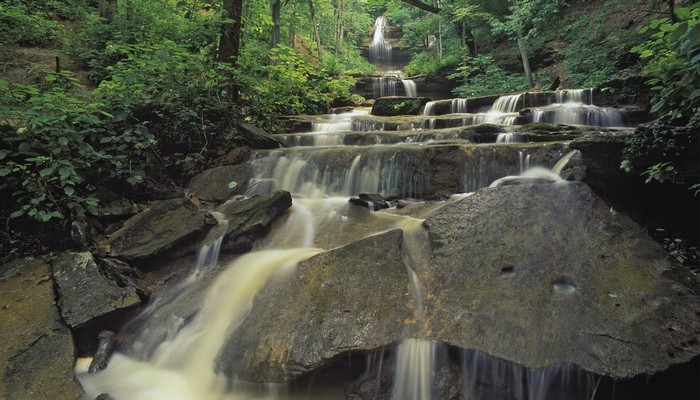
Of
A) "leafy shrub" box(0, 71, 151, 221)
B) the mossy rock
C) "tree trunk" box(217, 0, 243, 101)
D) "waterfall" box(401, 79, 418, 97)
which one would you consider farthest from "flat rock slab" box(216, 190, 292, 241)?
"waterfall" box(401, 79, 418, 97)

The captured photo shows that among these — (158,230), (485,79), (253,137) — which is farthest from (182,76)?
(485,79)

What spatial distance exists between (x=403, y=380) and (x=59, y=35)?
11.5 meters

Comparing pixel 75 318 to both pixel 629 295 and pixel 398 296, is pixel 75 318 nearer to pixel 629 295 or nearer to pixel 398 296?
pixel 398 296

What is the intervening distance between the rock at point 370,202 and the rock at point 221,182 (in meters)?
2.25

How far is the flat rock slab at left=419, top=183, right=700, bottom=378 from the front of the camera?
8.92 ft

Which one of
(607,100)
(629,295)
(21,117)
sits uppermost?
(607,100)

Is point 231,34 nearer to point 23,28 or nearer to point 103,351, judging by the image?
point 23,28

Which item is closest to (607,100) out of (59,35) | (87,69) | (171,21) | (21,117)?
(171,21)

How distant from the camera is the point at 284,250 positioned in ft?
15.8

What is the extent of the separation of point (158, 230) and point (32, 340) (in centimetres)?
185

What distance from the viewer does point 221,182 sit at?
676 cm

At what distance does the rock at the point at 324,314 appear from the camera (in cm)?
308

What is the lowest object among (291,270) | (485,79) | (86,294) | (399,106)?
(86,294)

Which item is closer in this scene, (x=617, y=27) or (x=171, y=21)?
(x=171, y=21)
